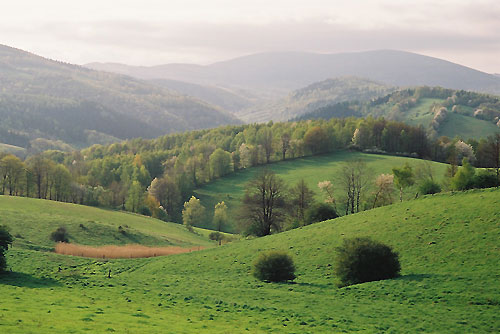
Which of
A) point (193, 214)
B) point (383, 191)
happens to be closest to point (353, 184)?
point (383, 191)

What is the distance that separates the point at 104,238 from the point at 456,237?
47467 mm

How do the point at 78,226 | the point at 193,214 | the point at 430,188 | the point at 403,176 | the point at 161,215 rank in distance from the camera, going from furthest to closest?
the point at 193,214
the point at 161,215
the point at 403,176
the point at 430,188
the point at 78,226

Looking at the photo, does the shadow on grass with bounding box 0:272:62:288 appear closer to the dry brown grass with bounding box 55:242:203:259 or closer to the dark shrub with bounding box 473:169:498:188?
the dry brown grass with bounding box 55:242:203:259

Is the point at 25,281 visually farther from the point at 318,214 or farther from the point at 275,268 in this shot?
the point at 318,214

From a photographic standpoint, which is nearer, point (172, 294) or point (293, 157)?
point (172, 294)

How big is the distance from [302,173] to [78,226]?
3218 inches

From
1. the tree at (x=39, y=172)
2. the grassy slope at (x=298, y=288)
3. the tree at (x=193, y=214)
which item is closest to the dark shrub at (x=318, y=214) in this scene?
the grassy slope at (x=298, y=288)

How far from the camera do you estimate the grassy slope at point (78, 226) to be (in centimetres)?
6303

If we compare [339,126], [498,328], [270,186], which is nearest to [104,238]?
[270,186]

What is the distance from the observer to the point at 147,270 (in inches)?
1918

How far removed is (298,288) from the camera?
38.5 metres

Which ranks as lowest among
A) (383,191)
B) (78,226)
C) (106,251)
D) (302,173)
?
(78,226)

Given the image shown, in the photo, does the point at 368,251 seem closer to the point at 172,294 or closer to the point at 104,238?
the point at 172,294

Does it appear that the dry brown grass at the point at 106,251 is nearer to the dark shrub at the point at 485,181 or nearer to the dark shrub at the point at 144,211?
the dark shrub at the point at 485,181
